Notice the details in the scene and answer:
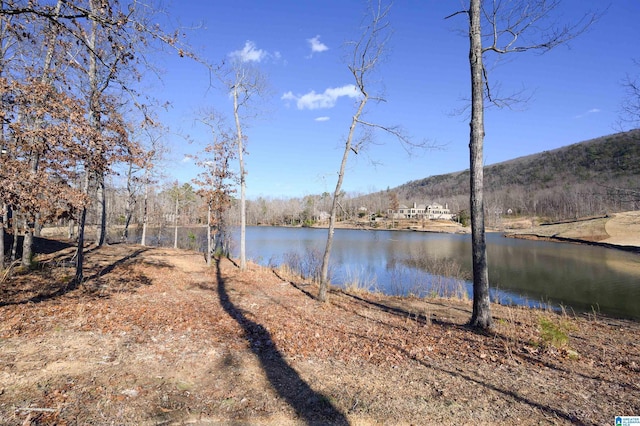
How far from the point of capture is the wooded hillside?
300ft

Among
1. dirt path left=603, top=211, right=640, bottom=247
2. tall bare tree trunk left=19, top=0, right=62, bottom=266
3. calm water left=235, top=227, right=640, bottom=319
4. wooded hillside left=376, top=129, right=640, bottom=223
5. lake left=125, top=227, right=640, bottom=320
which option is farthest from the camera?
wooded hillside left=376, top=129, right=640, bottom=223

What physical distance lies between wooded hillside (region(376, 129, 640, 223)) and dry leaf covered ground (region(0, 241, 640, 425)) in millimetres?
85820

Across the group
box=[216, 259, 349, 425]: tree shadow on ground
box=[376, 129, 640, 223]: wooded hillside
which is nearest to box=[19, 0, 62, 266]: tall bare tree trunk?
box=[216, 259, 349, 425]: tree shadow on ground

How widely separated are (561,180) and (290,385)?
160 metres

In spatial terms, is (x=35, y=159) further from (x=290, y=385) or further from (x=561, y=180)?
(x=561, y=180)

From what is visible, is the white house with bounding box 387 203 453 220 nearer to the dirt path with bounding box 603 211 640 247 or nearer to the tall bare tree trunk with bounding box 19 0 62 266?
the dirt path with bounding box 603 211 640 247

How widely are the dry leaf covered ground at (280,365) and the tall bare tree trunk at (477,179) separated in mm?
636

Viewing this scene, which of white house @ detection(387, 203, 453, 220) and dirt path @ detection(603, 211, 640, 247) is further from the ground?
white house @ detection(387, 203, 453, 220)

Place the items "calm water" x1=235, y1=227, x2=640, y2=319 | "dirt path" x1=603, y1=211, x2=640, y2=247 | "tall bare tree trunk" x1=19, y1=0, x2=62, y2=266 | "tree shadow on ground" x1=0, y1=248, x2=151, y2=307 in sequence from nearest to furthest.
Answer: "tall bare tree trunk" x1=19, y1=0, x2=62, y2=266, "tree shadow on ground" x1=0, y1=248, x2=151, y2=307, "calm water" x1=235, y1=227, x2=640, y2=319, "dirt path" x1=603, y1=211, x2=640, y2=247

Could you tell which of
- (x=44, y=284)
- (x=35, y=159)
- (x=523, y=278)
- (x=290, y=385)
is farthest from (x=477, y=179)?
(x=523, y=278)

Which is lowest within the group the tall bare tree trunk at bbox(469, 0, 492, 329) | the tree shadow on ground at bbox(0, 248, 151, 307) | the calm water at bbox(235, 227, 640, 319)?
the calm water at bbox(235, 227, 640, 319)

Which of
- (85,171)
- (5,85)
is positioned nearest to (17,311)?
(85,171)

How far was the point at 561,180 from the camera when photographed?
131125 mm

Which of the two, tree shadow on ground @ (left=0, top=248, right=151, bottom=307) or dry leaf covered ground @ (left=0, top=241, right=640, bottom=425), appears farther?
tree shadow on ground @ (left=0, top=248, right=151, bottom=307)
